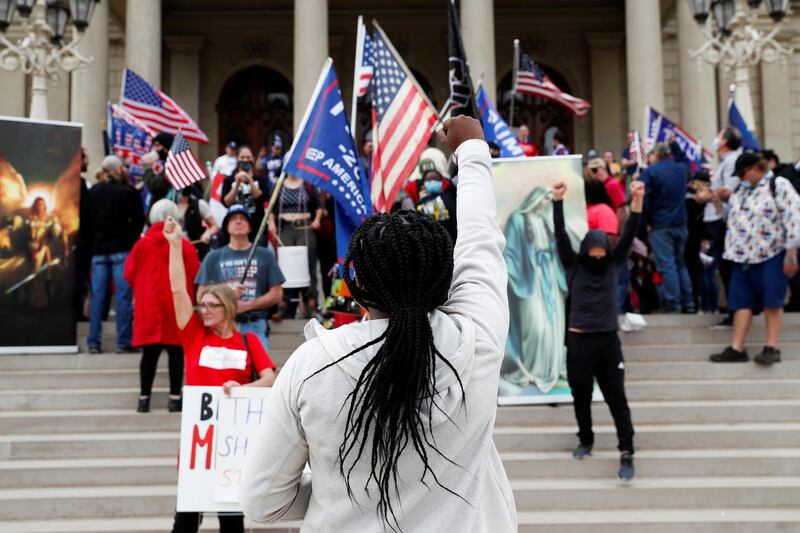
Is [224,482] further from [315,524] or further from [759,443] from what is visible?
[759,443]

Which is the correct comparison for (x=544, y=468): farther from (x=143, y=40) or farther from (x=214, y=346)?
(x=143, y=40)

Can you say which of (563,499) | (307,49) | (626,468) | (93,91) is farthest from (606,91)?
(563,499)

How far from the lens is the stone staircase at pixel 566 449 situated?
6711 millimetres

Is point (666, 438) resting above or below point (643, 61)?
below

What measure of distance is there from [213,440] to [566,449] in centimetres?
337

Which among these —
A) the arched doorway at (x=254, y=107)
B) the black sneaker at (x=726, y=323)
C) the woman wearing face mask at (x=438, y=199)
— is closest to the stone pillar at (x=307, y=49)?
the arched doorway at (x=254, y=107)

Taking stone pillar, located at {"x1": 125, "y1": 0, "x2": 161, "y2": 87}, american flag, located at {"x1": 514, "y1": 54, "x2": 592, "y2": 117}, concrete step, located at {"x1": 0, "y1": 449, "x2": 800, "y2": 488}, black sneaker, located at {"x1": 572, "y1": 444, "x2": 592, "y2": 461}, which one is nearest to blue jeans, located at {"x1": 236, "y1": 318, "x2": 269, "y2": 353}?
concrete step, located at {"x1": 0, "y1": 449, "x2": 800, "y2": 488}

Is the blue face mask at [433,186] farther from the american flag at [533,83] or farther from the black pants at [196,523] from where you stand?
the black pants at [196,523]

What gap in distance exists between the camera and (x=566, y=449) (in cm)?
762

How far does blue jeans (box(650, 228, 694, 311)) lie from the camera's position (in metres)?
10.7

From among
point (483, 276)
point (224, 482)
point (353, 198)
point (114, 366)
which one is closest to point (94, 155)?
point (114, 366)

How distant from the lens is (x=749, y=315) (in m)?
9.06

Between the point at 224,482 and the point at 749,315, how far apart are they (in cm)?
597

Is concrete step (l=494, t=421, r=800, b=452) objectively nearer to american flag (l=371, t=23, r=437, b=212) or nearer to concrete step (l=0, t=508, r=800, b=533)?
concrete step (l=0, t=508, r=800, b=533)
